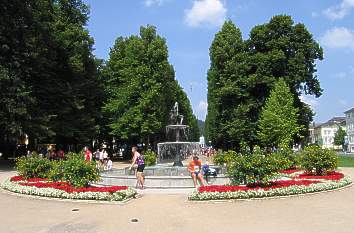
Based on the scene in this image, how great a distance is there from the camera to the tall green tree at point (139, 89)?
164 feet

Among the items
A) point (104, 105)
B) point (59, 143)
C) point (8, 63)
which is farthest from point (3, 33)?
point (104, 105)

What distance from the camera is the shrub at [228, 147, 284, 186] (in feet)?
55.1

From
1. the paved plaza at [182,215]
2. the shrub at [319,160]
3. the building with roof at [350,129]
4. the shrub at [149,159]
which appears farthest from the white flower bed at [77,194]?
the building with roof at [350,129]

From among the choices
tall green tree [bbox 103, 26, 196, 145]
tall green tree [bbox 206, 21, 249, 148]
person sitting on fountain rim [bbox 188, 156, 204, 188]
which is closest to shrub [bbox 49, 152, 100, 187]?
person sitting on fountain rim [bbox 188, 156, 204, 188]

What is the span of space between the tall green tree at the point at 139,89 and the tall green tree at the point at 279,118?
11216 millimetres

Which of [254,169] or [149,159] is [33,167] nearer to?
[254,169]

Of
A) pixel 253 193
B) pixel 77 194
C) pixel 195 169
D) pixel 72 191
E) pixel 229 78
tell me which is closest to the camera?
pixel 253 193

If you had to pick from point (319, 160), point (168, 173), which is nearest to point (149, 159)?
point (168, 173)

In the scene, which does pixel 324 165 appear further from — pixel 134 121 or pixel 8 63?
pixel 134 121

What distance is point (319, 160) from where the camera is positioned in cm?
2255

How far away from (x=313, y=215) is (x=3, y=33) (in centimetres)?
2980

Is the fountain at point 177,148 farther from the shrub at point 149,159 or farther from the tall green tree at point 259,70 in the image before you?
the tall green tree at point 259,70

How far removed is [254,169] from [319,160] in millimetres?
7051

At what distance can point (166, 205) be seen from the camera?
15.0 meters
